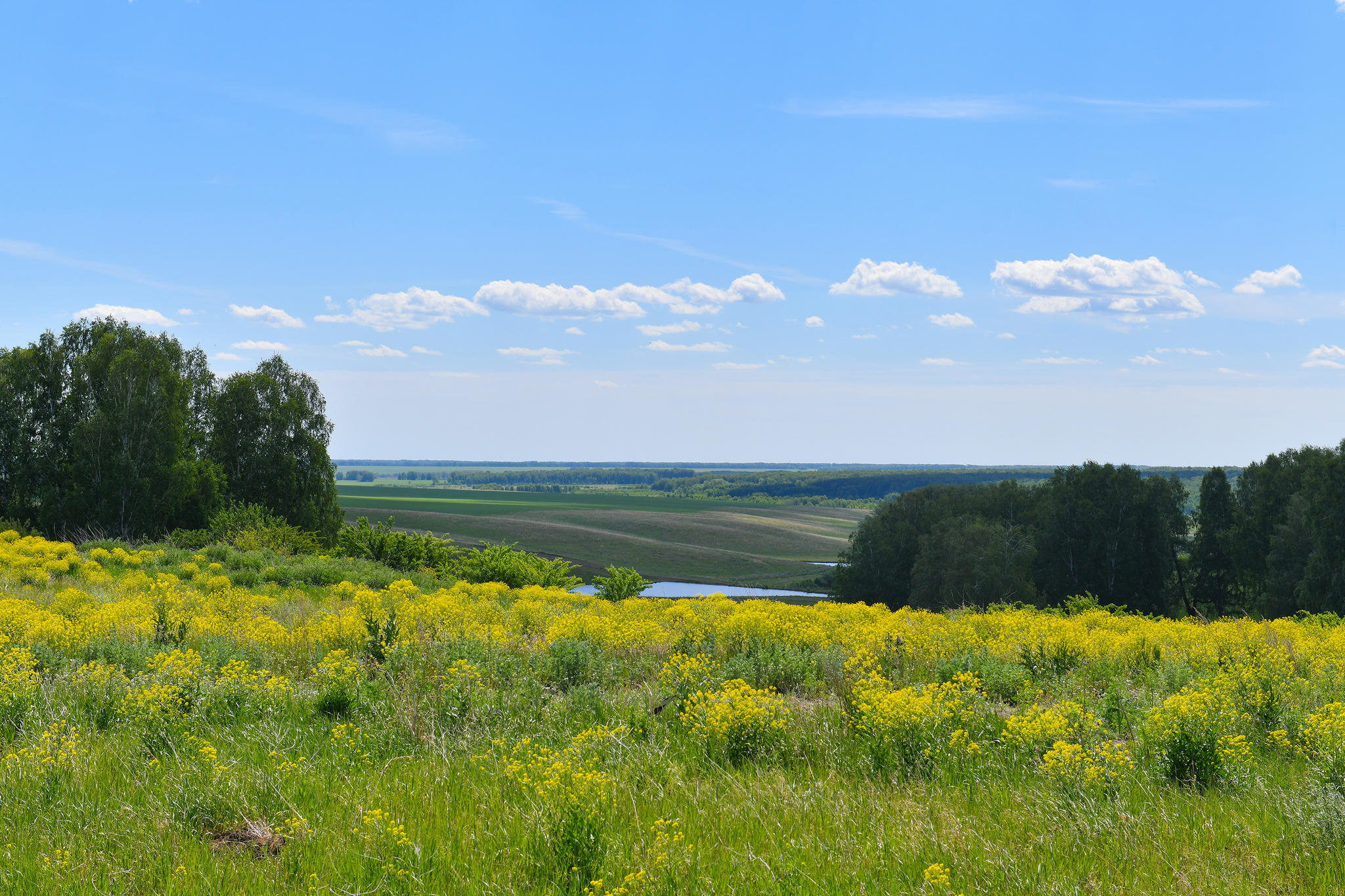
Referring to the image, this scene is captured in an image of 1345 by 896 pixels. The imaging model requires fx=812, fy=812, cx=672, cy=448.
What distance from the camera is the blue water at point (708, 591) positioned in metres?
65.9

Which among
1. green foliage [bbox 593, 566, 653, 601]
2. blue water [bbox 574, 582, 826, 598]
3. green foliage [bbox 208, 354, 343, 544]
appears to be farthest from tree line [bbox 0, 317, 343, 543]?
blue water [bbox 574, 582, 826, 598]

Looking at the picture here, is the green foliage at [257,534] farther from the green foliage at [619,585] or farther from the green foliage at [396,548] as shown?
the green foliage at [619,585]

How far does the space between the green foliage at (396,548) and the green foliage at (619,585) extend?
801 centimetres

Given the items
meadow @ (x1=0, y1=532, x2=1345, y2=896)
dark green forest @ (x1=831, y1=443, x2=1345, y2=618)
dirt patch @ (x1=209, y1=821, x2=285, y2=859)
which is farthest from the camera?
dark green forest @ (x1=831, y1=443, x2=1345, y2=618)

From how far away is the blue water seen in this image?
216ft

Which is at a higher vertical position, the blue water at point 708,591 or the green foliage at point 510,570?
the green foliage at point 510,570

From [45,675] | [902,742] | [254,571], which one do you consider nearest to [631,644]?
[902,742]

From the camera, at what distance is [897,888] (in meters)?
4.43

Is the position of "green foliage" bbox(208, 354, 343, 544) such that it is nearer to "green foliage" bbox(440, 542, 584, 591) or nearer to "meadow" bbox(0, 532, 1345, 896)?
"green foliage" bbox(440, 542, 584, 591)

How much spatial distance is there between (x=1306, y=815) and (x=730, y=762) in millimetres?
3844

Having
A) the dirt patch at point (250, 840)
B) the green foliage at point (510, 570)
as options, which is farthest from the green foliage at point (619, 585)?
the dirt patch at point (250, 840)

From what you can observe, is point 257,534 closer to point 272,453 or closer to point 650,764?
point 272,453

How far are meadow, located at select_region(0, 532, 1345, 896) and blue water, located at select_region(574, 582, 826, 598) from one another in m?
53.6

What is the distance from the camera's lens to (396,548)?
28984 mm
